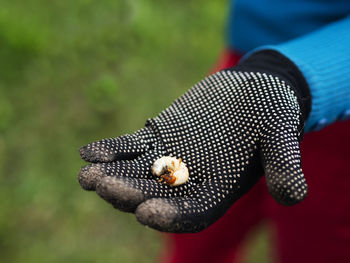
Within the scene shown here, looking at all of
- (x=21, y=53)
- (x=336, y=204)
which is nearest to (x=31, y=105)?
(x=21, y=53)

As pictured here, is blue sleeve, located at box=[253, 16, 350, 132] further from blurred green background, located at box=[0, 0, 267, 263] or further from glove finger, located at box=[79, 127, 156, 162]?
→ blurred green background, located at box=[0, 0, 267, 263]

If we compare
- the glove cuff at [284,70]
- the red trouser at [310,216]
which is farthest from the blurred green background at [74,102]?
the glove cuff at [284,70]

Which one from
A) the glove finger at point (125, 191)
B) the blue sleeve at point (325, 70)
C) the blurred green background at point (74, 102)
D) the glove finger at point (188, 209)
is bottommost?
the blurred green background at point (74, 102)

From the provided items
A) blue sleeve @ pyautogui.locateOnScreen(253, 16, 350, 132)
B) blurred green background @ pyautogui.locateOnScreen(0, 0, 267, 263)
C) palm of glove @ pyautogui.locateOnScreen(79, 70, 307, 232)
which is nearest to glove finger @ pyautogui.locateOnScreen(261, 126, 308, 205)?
palm of glove @ pyautogui.locateOnScreen(79, 70, 307, 232)

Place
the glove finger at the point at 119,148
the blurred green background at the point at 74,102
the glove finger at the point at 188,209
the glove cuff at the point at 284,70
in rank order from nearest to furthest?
the glove finger at the point at 188,209
the glove finger at the point at 119,148
the glove cuff at the point at 284,70
the blurred green background at the point at 74,102

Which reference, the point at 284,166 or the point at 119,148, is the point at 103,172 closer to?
the point at 119,148

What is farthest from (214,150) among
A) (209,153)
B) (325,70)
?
(325,70)

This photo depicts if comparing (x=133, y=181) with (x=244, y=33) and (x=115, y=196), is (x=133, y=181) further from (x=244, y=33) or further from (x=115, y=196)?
(x=244, y=33)

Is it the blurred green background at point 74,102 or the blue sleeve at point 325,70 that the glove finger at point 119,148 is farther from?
the blurred green background at point 74,102
